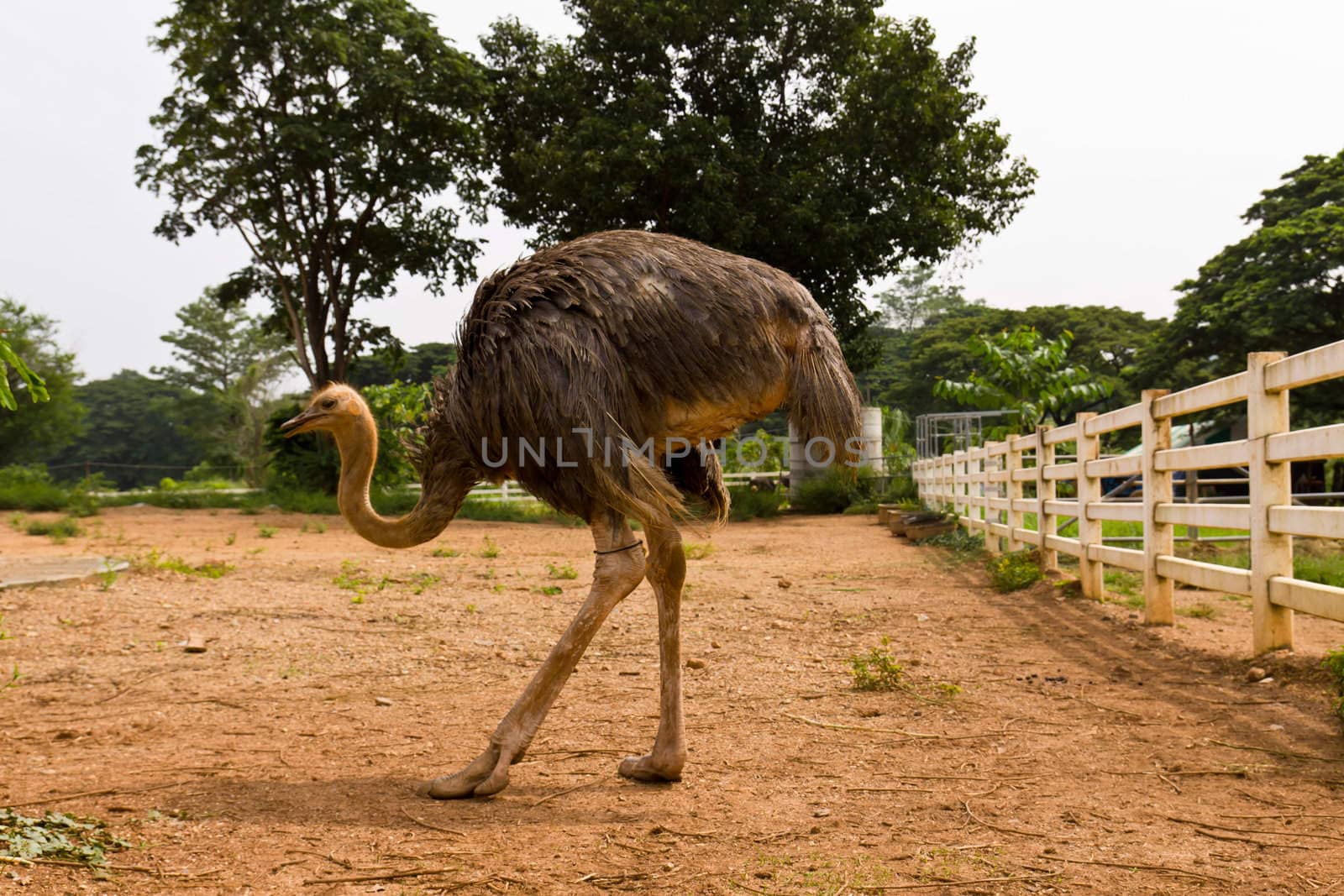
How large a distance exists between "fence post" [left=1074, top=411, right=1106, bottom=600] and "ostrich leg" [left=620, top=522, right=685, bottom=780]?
4552 mm

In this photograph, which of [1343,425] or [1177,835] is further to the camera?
[1343,425]

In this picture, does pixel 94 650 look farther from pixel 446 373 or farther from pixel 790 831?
pixel 790 831

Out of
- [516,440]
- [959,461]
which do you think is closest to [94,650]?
[516,440]

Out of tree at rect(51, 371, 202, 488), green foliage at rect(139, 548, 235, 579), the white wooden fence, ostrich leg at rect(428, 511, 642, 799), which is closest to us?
ostrich leg at rect(428, 511, 642, 799)

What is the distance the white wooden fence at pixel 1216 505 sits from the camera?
4359 millimetres

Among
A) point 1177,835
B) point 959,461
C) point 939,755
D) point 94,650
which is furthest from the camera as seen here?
point 959,461

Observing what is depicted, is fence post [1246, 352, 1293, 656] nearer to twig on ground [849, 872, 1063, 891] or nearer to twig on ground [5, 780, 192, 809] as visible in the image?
twig on ground [849, 872, 1063, 891]

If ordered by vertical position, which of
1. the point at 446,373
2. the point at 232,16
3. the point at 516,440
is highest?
the point at 232,16

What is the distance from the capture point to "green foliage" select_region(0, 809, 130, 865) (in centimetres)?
268

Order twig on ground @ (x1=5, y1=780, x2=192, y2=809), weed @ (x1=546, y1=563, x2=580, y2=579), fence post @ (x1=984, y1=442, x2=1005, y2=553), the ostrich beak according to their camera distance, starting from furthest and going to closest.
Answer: fence post @ (x1=984, y1=442, x2=1005, y2=553)
weed @ (x1=546, y1=563, x2=580, y2=579)
the ostrich beak
twig on ground @ (x1=5, y1=780, x2=192, y2=809)

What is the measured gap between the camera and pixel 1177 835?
9.14 feet

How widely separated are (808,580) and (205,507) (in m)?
15.0

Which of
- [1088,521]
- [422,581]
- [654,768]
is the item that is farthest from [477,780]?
[422,581]

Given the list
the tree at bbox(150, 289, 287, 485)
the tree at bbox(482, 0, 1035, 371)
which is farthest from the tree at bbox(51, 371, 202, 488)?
the tree at bbox(482, 0, 1035, 371)
